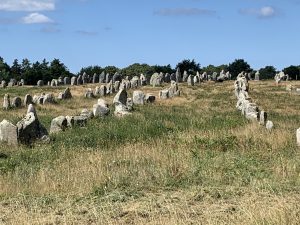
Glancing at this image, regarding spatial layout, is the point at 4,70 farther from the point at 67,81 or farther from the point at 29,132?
the point at 29,132

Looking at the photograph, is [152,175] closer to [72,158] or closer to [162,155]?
[162,155]

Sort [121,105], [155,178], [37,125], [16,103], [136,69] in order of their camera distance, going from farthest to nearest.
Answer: [136,69], [16,103], [121,105], [37,125], [155,178]

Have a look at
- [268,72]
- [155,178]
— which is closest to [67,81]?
[268,72]

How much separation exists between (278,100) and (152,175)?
2888 cm

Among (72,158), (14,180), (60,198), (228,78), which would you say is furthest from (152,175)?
(228,78)

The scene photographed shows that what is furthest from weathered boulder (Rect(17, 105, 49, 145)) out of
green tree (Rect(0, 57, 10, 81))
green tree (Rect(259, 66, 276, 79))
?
green tree (Rect(259, 66, 276, 79))

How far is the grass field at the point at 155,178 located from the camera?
26.4ft

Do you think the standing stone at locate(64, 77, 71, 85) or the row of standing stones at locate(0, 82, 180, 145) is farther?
the standing stone at locate(64, 77, 71, 85)

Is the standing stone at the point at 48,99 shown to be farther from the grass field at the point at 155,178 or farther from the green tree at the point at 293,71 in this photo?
the green tree at the point at 293,71

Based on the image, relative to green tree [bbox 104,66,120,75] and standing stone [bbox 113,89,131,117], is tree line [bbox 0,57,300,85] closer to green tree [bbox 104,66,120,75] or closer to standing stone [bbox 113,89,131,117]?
green tree [bbox 104,66,120,75]

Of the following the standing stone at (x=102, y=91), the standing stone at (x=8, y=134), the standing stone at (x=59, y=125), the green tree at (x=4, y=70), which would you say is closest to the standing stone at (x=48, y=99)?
the standing stone at (x=102, y=91)

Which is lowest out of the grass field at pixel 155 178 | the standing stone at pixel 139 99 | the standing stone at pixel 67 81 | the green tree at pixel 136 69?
the grass field at pixel 155 178

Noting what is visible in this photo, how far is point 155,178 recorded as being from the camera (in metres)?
10.5

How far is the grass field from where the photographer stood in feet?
26.4
